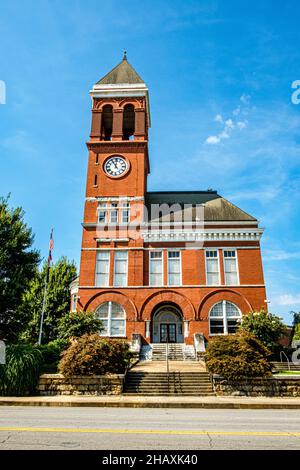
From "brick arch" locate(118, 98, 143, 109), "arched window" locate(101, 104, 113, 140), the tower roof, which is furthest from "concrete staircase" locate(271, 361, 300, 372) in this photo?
the tower roof

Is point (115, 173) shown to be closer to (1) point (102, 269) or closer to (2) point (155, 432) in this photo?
(1) point (102, 269)

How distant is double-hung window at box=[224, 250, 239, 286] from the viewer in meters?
29.7

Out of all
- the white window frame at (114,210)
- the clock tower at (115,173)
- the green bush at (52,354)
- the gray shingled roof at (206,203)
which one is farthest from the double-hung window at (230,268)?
the green bush at (52,354)

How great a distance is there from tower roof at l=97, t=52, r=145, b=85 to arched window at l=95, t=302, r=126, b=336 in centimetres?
2387

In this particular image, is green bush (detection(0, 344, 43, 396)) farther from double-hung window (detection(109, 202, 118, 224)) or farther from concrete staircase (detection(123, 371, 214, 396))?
double-hung window (detection(109, 202, 118, 224))

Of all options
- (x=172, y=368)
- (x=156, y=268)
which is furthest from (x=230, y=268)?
(x=172, y=368)

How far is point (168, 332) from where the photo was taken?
98.1ft

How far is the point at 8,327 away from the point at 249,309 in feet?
67.0

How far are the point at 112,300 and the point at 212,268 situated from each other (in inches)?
365

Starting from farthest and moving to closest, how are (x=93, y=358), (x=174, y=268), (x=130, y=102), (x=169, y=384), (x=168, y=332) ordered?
(x=130, y=102) → (x=174, y=268) → (x=168, y=332) → (x=169, y=384) → (x=93, y=358)

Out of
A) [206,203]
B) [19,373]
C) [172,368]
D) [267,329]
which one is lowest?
[19,373]

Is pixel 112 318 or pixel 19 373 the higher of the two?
pixel 112 318

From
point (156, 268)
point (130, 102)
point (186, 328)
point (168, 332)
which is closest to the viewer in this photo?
point (186, 328)
